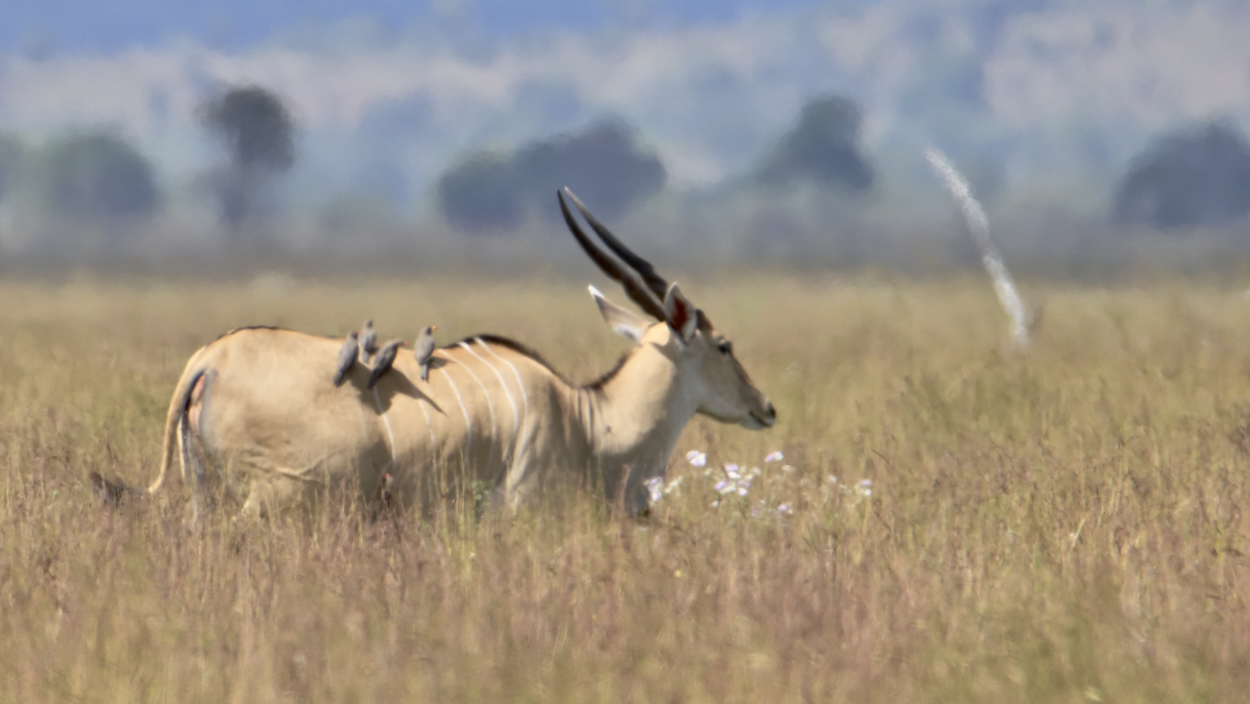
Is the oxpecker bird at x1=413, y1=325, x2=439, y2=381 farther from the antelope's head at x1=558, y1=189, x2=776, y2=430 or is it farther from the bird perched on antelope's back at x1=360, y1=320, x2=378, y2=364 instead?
the antelope's head at x1=558, y1=189, x2=776, y2=430

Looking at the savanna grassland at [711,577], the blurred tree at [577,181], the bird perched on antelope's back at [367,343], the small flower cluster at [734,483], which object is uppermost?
the blurred tree at [577,181]

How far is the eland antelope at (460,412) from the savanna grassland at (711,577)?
0.15 metres

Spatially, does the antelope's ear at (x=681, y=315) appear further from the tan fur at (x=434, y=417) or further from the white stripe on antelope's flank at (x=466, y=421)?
the white stripe on antelope's flank at (x=466, y=421)

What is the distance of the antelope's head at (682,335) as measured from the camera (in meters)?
6.05

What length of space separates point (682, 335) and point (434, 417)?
1300 mm

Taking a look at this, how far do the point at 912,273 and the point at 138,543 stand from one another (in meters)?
21.8

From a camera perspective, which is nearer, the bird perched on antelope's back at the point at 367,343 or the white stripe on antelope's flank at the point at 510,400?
the bird perched on antelope's back at the point at 367,343

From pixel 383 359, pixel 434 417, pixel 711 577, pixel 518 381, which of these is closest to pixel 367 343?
pixel 383 359

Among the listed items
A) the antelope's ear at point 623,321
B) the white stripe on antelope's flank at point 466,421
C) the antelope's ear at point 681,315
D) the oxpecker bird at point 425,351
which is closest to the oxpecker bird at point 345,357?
the oxpecker bird at point 425,351

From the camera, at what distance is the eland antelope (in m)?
4.94

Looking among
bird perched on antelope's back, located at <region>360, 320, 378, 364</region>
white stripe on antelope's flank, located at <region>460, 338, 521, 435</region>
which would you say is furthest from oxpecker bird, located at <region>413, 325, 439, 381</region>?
white stripe on antelope's flank, located at <region>460, 338, 521, 435</region>

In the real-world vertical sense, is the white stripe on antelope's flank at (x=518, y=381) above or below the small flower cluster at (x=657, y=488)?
above

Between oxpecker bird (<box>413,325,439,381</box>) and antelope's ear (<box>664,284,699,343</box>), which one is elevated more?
antelope's ear (<box>664,284,699,343</box>)

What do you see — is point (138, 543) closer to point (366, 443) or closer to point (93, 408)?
point (366, 443)
